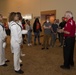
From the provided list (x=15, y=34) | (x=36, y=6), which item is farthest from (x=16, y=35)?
(x=36, y=6)

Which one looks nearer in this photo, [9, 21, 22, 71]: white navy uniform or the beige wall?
[9, 21, 22, 71]: white navy uniform

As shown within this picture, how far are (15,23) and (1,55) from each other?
4.20ft

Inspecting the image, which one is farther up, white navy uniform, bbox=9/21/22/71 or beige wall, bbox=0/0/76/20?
beige wall, bbox=0/0/76/20

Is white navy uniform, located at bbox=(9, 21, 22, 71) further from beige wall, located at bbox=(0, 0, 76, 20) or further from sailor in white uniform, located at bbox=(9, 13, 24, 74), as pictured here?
beige wall, located at bbox=(0, 0, 76, 20)

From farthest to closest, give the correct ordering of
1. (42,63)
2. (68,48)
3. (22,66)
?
(42,63) → (22,66) → (68,48)

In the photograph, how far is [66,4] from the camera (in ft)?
37.0

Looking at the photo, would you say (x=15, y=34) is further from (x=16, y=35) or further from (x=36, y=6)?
(x=36, y=6)

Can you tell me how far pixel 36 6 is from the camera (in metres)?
13.9

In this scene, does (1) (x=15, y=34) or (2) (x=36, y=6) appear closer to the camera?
(1) (x=15, y=34)

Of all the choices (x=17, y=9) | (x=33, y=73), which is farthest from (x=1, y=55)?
(x=17, y=9)

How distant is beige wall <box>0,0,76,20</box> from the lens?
11.3 metres

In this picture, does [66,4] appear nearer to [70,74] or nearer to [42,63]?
[42,63]

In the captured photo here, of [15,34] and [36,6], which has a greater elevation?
[36,6]

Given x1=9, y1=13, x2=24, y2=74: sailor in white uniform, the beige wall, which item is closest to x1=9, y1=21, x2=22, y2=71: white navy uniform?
x1=9, y1=13, x2=24, y2=74: sailor in white uniform
